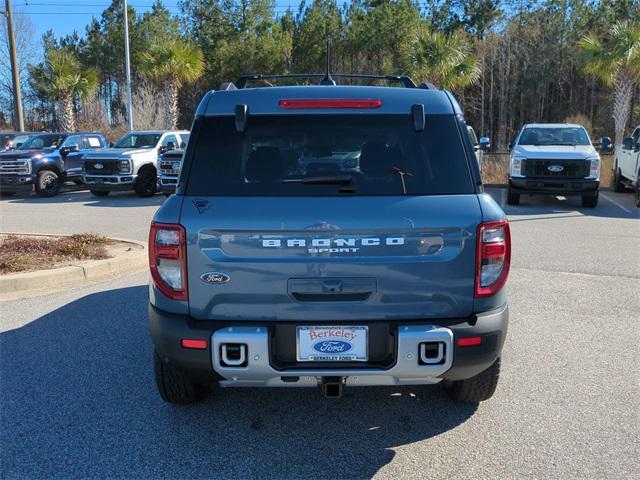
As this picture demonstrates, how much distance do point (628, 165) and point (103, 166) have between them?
1379 cm

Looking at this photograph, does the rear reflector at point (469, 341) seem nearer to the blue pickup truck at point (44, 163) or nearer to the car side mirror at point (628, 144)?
the car side mirror at point (628, 144)

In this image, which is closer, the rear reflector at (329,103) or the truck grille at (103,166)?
the rear reflector at (329,103)

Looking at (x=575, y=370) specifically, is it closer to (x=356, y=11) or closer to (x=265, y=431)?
(x=265, y=431)

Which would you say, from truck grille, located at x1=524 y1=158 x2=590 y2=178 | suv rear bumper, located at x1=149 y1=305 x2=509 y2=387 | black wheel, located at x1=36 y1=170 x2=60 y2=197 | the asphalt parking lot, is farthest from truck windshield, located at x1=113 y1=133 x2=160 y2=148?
suv rear bumper, located at x1=149 y1=305 x2=509 y2=387

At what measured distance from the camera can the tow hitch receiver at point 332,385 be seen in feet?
10.9

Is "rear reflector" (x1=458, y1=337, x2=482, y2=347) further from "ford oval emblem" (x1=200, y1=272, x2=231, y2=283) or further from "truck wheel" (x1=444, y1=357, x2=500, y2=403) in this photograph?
"ford oval emblem" (x1=200, y1=272, x2=231, y2=283)

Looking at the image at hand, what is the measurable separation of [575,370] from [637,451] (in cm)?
126

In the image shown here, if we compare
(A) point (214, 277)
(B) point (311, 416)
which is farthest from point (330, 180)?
(B) point (311, 416)

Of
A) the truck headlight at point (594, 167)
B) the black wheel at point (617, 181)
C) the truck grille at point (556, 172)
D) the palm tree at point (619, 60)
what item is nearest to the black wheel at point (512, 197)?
the truck grille at point (556, 172)

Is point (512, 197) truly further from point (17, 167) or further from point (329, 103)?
point (17, 167)

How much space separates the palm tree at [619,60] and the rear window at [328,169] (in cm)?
2136

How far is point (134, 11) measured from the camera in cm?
4847

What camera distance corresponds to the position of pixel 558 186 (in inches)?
564

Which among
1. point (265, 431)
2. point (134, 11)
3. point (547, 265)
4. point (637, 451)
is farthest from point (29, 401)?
point (134, 11)
